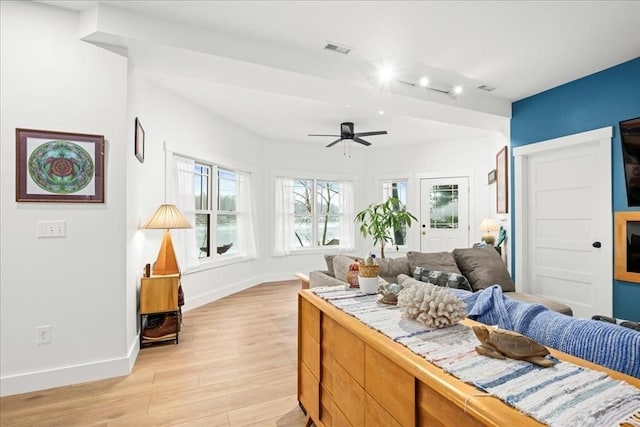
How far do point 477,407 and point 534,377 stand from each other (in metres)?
0.21

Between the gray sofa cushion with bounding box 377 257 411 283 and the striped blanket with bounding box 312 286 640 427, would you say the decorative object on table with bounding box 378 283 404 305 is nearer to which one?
the striped blanket with bounding box 312 286 640 427

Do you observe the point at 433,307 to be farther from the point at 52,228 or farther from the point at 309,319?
the point at 52,228

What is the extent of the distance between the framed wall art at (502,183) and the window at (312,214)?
2.96 meters

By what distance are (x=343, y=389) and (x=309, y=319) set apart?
49 centimetres

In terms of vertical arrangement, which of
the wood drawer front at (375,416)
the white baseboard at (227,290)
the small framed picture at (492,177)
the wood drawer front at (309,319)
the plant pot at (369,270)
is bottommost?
the white baseboard at (227,290)

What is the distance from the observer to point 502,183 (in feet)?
14.8

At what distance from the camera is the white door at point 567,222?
3.24 meters

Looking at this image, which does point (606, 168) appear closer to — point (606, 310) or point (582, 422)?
point (606, 310)

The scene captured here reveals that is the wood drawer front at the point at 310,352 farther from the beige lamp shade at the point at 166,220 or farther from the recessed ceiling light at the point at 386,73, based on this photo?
the recessed ceiling light at the point at 386,73

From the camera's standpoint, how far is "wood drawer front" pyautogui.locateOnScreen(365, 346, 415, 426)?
3.13 feet

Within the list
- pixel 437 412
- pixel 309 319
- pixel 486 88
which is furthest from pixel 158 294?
pixel 486 88

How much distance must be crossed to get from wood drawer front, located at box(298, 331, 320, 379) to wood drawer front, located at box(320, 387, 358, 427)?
12 centimetres

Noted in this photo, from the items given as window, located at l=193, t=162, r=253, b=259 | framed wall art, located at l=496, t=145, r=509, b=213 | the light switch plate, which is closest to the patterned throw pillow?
framed wall art, located at l=496, t=145, r=509, b=213

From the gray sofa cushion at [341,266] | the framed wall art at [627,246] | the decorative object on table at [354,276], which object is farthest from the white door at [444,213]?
the decorative object on table at [354,276]
